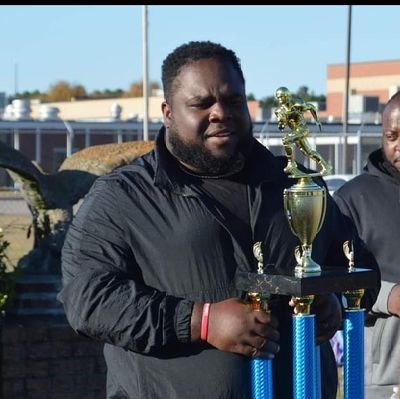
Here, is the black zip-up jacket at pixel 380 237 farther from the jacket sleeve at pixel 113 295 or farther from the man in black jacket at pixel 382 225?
the jacket sleeve at pixel 113 295

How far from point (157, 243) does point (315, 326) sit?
419mm

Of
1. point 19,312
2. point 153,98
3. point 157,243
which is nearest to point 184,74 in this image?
point 157,243

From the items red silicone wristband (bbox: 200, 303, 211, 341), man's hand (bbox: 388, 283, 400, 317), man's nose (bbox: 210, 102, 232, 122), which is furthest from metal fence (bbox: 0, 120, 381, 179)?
red silicone wristband (bbox: 200, 303, 211, 341)

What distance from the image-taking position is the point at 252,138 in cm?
293

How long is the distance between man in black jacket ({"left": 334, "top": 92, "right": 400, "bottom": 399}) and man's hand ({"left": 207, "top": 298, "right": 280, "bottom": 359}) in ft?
5.02

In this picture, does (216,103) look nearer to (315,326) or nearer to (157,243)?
(157,243)

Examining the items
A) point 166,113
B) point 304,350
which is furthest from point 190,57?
point 304,350

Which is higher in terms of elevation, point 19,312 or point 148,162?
point 148,162

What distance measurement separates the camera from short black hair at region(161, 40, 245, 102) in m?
2.86

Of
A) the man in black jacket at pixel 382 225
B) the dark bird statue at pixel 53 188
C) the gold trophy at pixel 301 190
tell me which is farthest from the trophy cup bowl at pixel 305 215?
the dark bird statue at pixel 53 188

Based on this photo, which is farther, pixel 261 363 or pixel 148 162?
pixel 148 162

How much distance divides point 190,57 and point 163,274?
1.74 ft

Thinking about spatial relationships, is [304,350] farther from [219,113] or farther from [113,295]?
[219,113]

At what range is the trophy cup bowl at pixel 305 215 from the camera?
8.88ft
